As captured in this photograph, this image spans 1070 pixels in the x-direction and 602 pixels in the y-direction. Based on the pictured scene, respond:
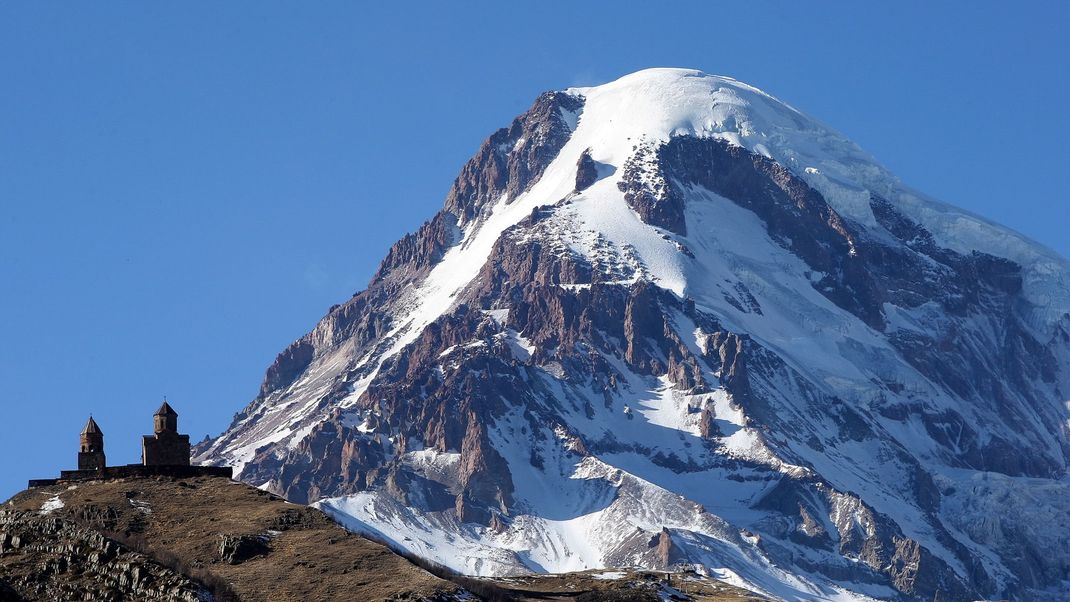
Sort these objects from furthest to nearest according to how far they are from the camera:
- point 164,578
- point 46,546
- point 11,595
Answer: point 46,546
point 164,578
point 11,595

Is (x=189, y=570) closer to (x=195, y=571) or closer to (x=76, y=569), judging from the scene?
(x=195, y=571)

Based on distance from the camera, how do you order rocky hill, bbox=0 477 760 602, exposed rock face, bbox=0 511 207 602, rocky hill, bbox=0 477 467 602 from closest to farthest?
1. exposed rock face, bbox=0 511 207 602
2. rocky hill, bbox=0 477 760 602
3. rocky hill, bbox=0 477 467 602

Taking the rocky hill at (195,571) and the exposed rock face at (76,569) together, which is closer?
the exposed rock face at (76,569)

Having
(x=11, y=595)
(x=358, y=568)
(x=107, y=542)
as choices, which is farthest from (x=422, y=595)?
(x=11, y=595)

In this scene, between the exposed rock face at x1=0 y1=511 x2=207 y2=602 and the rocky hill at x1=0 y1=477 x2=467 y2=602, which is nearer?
the exposed rock face at x1=0 y1=511 x2=207 y2=602

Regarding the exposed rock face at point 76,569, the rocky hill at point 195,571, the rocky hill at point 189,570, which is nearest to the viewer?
the exposed rock face at point 76,569

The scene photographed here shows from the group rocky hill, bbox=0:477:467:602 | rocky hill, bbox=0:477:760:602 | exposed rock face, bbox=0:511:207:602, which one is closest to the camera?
exposed rock face, bbox=0:511:207:602

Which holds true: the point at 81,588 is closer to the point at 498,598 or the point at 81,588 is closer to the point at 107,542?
the point at 107,542

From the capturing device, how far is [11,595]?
155375mm

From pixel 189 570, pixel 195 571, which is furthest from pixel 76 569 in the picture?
pixel 195 571

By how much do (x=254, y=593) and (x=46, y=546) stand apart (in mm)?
17117

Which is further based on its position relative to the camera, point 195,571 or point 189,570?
point 195,571

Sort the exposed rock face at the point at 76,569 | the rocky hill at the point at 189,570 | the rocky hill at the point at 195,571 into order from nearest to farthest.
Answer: the exposed rock face at the point at 76,569, the rocky hill at the point at 195,571, the rocky hill at the point at 189,570

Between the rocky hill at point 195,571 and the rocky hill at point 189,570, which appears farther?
the rocky hill at point 189,570
